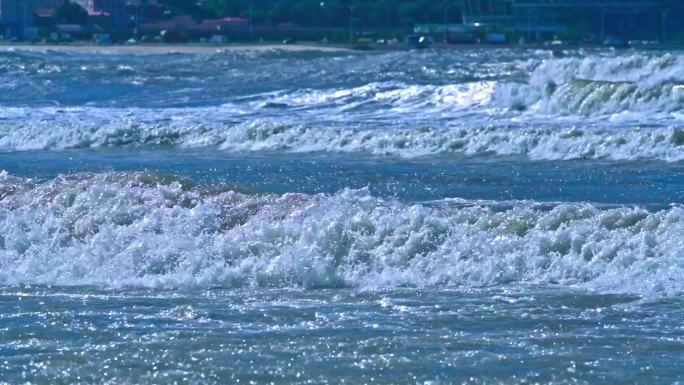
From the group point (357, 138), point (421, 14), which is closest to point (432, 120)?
point (357, 138)

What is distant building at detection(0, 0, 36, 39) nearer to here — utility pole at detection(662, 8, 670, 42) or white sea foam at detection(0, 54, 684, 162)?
utility pole at detection(662, 8, 670, 42)

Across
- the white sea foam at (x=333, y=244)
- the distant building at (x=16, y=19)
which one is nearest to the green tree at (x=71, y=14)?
the distant building at (x=16, y=19)

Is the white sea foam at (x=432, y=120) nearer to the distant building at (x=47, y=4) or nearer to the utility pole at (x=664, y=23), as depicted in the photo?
the utility pole at (x=664, y=23)

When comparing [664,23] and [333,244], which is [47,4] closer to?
[664,23]

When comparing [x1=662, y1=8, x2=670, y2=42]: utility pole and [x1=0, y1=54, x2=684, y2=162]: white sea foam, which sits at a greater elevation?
[x1=0, y1=54, x2=684, y2=162]: white sea foam

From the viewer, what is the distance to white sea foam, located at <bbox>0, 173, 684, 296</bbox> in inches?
402

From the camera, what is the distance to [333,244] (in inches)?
431

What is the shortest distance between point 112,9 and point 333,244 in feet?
286

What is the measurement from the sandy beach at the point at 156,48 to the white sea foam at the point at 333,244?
171ft

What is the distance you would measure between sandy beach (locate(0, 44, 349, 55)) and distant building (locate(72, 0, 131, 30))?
17687mm

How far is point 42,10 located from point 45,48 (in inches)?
1033

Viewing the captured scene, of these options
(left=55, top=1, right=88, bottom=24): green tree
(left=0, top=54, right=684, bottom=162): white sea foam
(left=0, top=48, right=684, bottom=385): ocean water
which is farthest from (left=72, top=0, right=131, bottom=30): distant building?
(left=0, top=48, right=684, bottom=385): ocean water

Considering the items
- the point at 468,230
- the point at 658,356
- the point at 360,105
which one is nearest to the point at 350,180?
the point at 468,230

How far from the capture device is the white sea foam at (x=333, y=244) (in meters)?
10.2
